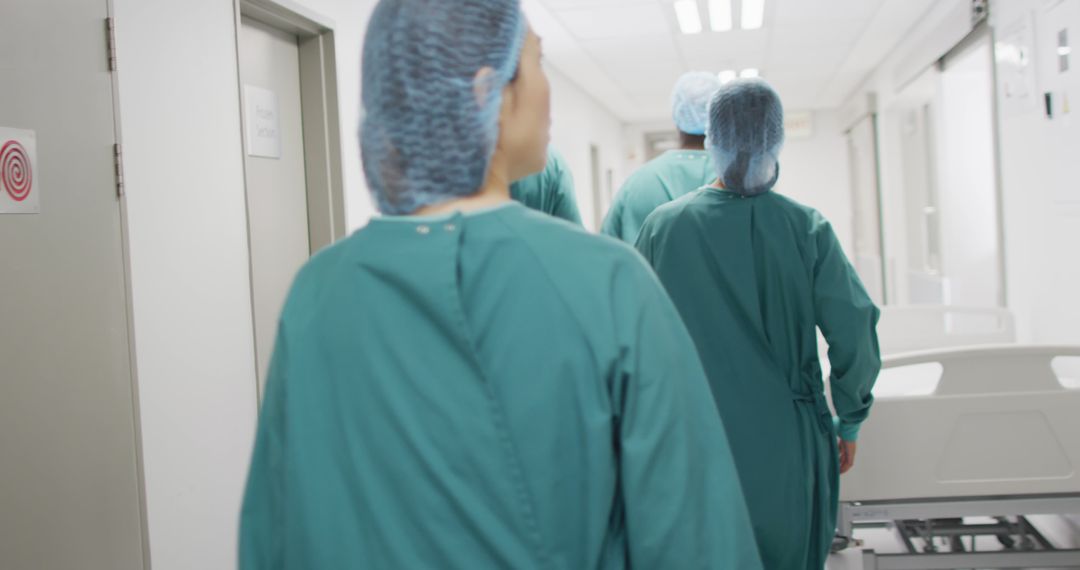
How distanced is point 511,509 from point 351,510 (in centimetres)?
17

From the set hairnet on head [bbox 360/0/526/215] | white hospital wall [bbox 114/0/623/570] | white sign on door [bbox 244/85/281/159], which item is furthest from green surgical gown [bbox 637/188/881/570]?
white sign on door [bbox 244/85/281/159]

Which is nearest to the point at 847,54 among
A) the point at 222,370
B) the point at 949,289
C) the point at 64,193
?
the point at 949,289

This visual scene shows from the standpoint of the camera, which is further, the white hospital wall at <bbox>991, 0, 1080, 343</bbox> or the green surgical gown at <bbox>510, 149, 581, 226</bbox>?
the white hospital wall at <bbox>991, 0, 1080, 343</bbox>

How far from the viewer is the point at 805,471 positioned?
86.0 inches

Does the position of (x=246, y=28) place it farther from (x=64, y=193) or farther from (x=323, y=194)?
(x=64, y=193)

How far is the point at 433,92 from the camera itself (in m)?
0.98

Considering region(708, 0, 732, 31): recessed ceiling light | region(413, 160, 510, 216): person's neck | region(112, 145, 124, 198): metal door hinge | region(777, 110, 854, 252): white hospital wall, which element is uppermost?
region(708, 0, 732, 31): recessed ceiling light

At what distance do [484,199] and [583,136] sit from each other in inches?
337

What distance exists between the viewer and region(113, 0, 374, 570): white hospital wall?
2506 millimetres

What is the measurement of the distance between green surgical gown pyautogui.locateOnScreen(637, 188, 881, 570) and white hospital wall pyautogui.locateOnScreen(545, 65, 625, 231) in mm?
5145

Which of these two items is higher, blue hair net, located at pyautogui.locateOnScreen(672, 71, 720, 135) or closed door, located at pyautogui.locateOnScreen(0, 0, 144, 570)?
blue hair net, located at pyautogui.locateOnScreen(672, 71, 720, 135)

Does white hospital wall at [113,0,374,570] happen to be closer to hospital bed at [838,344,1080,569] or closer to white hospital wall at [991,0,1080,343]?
hospital bed at [838,344,1080,569]

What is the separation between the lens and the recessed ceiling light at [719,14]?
5.71m

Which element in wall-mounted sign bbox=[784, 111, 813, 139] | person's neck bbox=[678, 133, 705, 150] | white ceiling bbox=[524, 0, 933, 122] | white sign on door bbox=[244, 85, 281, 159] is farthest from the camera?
wall-mounted sign bbox=[784, 111, 813, 139]
